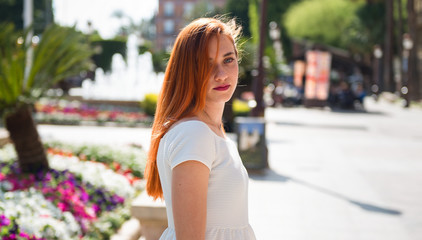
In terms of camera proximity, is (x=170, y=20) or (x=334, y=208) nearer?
(x=334, y=208)

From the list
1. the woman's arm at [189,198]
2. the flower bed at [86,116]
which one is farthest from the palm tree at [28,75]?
the flower bed at [86,116]

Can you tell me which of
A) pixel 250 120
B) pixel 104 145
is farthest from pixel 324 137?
pixel 104 145

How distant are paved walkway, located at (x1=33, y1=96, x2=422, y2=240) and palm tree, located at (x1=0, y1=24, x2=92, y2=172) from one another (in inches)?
101

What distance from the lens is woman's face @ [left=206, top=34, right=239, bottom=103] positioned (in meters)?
1.81

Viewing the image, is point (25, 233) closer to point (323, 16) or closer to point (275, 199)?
point (275, 199)

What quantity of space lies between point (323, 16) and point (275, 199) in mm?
52927

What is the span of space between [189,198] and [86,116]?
1716 centimetres

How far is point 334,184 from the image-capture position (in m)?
8.25

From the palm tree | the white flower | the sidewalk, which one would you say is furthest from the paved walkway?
the palm tree

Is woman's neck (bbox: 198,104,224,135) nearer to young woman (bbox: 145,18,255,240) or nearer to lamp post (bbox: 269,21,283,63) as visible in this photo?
young woman (bbox: 145,18,255,240)

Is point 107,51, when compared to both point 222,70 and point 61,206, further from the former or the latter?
point 222,70

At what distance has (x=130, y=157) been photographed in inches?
302

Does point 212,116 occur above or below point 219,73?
below

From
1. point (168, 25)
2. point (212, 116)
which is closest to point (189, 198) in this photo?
point (212, 116)
